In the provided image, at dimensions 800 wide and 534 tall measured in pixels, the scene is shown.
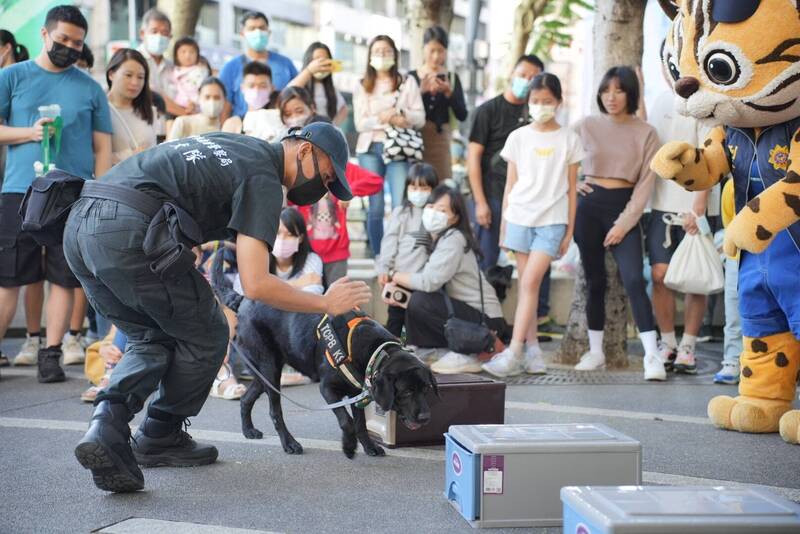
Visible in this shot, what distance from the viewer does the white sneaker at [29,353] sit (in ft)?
23.6

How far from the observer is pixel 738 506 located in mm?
2875

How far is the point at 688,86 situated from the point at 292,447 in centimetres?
263

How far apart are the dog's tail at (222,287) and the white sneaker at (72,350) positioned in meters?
2.10

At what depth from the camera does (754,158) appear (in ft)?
16.5

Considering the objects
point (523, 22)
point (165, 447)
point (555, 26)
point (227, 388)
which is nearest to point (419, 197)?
point (227, 388)

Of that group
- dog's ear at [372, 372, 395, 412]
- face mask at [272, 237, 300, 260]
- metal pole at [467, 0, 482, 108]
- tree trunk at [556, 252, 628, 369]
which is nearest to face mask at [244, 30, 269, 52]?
face mask at [272, 237, 300, 260]

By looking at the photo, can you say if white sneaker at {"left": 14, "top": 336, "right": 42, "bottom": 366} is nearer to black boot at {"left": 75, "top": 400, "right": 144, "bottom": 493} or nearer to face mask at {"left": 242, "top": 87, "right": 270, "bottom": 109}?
face mask at {"left": 242, "top": 87, "right": 270, "bottom": 109}

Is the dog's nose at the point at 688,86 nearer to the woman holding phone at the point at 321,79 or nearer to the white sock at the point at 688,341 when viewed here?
the white sock at the point at 688,341

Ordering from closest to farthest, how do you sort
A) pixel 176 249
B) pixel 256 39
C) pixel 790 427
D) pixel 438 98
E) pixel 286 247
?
pixel 176 249
pixel 790 427
pixel 286 247
pixel 256 39
pixel 438 98

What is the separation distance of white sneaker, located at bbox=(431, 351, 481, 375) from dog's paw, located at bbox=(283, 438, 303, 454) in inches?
92.2

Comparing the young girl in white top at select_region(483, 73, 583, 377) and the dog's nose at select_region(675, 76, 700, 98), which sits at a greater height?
the dog's nose at select_region(675, 76, 700, 98)

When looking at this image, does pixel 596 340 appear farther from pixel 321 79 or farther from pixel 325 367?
pixel 325 367

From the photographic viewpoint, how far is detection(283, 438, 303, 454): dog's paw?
4711mm

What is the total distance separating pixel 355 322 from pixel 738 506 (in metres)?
2.07
